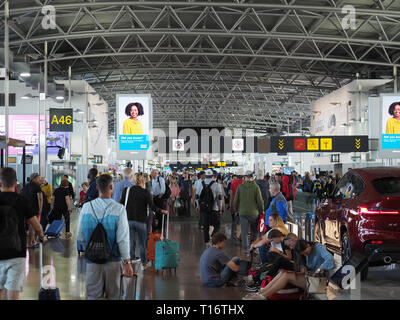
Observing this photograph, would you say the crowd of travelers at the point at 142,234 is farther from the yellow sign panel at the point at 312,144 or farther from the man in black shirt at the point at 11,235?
the yellow sign panel at the point at 312,144

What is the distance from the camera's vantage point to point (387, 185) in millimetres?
8016

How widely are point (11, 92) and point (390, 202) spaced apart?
26890 mm

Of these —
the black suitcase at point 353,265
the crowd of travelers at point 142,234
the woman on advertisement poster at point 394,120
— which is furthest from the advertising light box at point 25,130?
the black suitcase at point 353,265

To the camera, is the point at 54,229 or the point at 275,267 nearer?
the point at 275,267

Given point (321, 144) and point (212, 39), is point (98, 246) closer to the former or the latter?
point (212, 39)

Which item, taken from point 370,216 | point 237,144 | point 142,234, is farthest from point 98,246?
point 237,144

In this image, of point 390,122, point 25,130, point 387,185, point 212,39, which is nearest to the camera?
point 387,185

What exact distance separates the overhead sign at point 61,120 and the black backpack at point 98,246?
18219 mm

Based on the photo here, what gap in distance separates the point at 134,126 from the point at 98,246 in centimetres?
909

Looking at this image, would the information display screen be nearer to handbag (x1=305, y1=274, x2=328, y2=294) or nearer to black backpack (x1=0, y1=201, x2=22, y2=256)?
handbag (x1=305, y1=274, x2=328, y2=294)

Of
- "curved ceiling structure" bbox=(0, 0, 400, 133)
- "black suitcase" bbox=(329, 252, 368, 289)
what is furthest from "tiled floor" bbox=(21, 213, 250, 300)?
"curved ceiling structure" bbox=(0, 0, 400, 133)

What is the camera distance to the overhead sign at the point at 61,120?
22453 mm

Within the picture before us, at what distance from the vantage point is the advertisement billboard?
44.7ft
